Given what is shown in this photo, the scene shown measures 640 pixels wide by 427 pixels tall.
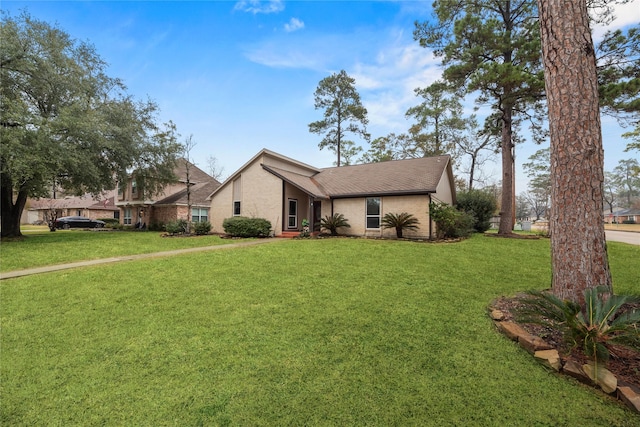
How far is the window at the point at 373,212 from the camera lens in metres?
15.1

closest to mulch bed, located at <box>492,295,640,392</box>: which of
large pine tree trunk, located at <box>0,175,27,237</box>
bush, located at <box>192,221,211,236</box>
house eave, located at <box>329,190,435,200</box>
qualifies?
house eave, located at <box>329,190,435,200</box>

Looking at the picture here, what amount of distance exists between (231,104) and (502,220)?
16.5m

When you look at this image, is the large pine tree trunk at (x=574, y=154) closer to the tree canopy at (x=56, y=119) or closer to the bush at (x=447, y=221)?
the bush at (x=447, y=221)

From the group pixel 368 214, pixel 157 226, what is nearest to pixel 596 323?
pixel 368 214

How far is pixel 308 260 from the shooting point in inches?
328

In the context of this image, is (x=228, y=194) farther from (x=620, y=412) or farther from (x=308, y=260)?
(x=620, y=412)

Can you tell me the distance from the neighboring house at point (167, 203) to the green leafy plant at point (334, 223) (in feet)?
41.5

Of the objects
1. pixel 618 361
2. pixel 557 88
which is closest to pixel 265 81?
pixel 557 88

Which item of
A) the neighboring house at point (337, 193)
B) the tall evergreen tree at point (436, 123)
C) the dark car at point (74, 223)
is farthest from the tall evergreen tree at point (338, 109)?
the dark car at point (74, 223)

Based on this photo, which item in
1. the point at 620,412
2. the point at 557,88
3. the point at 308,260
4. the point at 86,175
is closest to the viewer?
the point at 620,412

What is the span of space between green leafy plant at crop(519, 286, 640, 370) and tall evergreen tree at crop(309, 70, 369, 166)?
88.0 ft

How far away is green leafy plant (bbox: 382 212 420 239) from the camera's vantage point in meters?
13.7

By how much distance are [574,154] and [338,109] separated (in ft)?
89.8

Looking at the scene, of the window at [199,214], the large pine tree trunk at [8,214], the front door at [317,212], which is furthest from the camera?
the window at [199,214]
